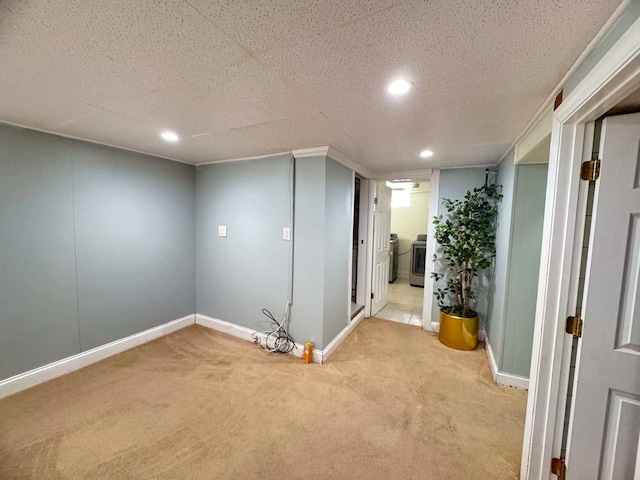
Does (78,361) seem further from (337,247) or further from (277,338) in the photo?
(337,247)

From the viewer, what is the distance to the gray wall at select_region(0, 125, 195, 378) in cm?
207

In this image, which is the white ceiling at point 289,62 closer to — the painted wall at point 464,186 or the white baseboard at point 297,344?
the painted wall at point 464,186

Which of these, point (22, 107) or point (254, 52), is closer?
point (254, 52)

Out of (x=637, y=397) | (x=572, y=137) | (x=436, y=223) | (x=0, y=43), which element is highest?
(x=0, y=43)

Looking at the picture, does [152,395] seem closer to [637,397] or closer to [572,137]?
[637,397]

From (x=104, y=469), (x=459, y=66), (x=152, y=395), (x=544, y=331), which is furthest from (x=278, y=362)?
(x=459, y=66)

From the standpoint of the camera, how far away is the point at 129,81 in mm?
1336

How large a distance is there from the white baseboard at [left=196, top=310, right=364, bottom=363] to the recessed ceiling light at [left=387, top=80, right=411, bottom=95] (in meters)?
2.32

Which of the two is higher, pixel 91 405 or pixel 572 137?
pixel 572 137

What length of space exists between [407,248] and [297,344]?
4.67m

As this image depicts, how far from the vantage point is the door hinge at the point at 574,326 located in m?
1.20

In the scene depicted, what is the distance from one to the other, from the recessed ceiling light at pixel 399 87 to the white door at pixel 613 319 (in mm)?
859

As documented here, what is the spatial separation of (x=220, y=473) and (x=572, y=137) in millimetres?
2502

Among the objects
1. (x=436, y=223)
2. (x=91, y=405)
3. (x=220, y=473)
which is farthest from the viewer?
(x=436, y=223)
